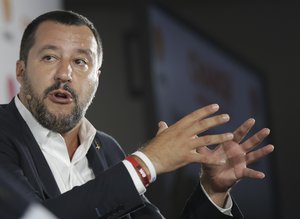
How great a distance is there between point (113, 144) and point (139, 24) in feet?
4.08

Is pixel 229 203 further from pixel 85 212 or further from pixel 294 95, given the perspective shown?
pixel 294 95

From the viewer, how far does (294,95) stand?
5.13 m

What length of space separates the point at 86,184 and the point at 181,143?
0.67 ft

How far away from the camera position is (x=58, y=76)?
4.70 feet

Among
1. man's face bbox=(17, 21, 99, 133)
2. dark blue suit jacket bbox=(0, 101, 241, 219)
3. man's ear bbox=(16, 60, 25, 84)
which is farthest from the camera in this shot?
man's ear bbox=(16, 60, 25, 84)

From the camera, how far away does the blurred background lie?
2732mm

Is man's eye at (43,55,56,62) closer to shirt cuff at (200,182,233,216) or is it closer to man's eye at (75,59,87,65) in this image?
man's eye at (75,59,87,65)

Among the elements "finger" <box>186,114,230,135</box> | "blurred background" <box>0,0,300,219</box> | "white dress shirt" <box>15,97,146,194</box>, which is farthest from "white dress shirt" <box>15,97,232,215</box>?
"blurred background" <box>0,0,300,219</box>

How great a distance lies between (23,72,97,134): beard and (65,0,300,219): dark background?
3.42m

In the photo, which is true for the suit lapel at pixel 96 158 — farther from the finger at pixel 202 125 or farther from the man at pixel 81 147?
the finger at pixel 202 125

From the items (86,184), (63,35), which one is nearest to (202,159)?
(86,184)

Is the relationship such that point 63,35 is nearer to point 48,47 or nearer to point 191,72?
point 48,47

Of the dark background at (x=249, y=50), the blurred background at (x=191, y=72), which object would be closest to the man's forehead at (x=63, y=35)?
the blurred background at (x=191, y=72)

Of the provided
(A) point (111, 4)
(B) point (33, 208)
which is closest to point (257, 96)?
(A) point (111, 4)
